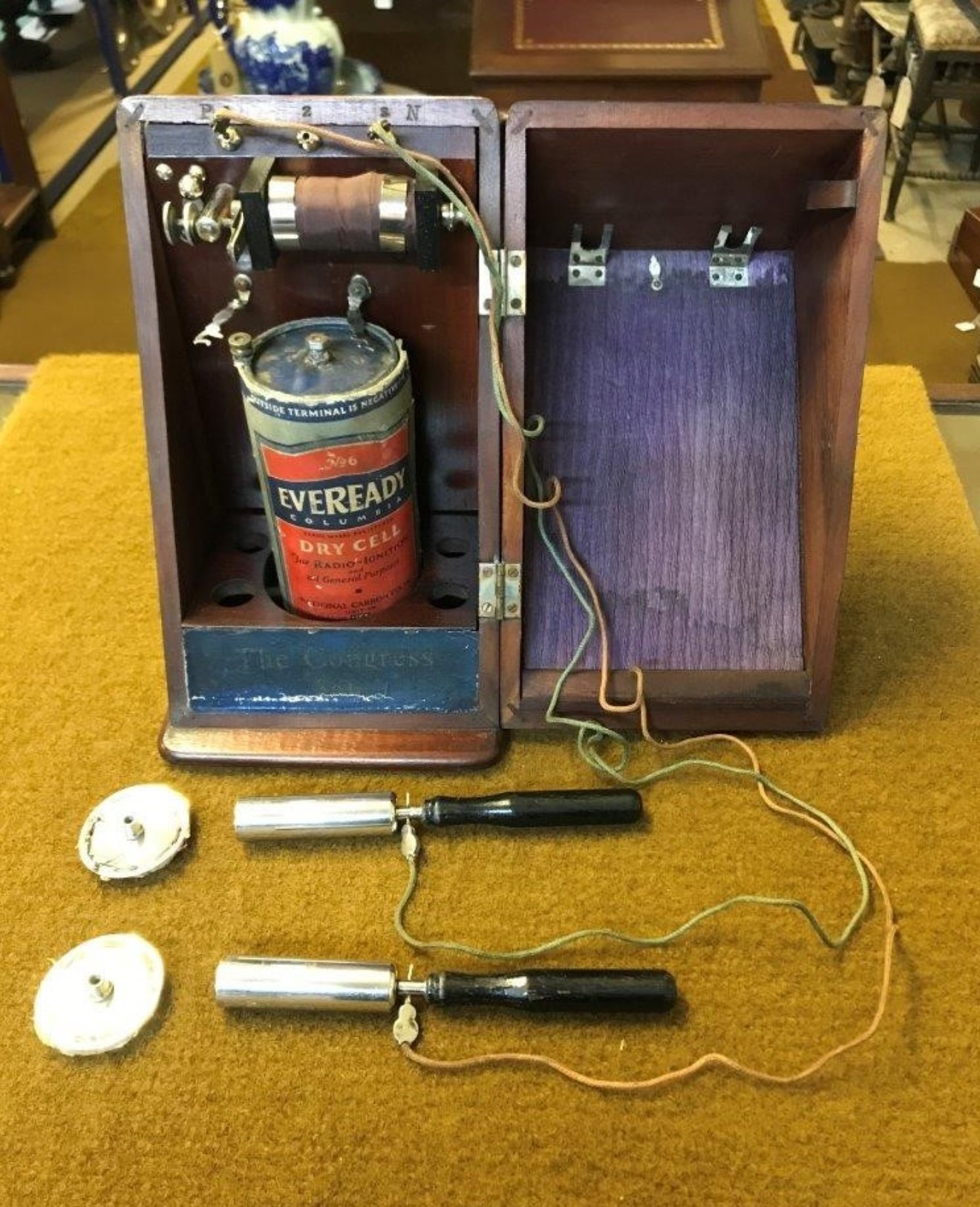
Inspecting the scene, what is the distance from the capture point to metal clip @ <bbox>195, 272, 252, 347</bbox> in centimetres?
100

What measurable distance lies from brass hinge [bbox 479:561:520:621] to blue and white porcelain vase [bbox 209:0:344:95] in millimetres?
588

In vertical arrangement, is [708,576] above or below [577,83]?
below

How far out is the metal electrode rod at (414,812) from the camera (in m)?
0.99

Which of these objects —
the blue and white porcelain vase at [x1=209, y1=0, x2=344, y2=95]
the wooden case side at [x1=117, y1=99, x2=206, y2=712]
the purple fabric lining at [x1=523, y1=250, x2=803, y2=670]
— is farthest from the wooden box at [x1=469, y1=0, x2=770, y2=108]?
the wooden case side at [x1=117, y1=99, x2=206, y2=712]

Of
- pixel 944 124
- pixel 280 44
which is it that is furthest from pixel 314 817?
pixel 944 124

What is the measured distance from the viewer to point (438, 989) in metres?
0.87

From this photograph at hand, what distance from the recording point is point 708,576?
3.65ft

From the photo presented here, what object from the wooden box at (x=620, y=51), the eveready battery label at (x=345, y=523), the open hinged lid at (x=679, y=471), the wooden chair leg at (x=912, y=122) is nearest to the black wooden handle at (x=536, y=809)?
the open hinged lid at (x=679, y=471)

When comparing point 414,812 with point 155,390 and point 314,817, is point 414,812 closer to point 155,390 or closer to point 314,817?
point 314,817

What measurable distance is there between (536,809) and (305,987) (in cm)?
27

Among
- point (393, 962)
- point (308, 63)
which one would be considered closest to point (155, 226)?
point (308, 63)

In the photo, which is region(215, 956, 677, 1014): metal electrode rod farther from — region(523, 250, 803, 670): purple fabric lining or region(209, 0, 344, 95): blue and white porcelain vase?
region(209, 0, 344, 95): blue and white porcelain vase

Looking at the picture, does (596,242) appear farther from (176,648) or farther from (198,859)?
(198,859)

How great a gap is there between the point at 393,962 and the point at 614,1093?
22 cm
